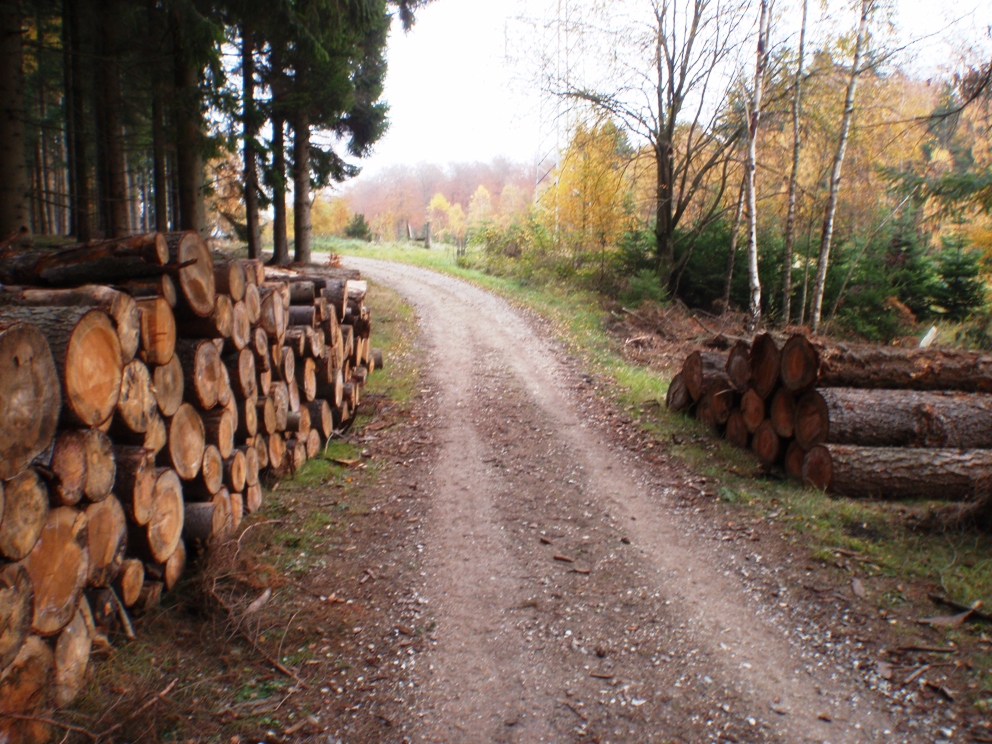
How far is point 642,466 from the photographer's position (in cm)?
743

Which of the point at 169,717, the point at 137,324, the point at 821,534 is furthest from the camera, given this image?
the point at 821,534

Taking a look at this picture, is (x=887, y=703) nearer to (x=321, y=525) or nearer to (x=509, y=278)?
(x=321, y=525)

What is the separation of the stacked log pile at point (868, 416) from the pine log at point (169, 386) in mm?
5763

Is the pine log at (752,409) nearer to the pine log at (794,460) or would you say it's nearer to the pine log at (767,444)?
the pine log at (767,444)

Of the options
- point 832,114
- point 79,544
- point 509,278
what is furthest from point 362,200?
point 79,544

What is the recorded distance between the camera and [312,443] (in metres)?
7.35

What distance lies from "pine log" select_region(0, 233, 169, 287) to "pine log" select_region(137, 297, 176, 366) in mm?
310

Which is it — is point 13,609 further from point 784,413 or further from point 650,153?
point 650,153

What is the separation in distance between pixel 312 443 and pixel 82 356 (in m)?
4.09

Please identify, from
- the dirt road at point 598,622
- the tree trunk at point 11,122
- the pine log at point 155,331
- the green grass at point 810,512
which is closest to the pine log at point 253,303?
the pine log at point 155,331

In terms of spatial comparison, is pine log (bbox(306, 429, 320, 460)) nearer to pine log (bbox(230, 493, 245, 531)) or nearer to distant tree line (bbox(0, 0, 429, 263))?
pine log (bbox(230, 493, 245, 531))

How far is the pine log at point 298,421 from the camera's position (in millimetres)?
6793

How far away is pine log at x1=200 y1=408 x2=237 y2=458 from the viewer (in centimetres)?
506

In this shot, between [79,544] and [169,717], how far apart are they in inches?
39.0
